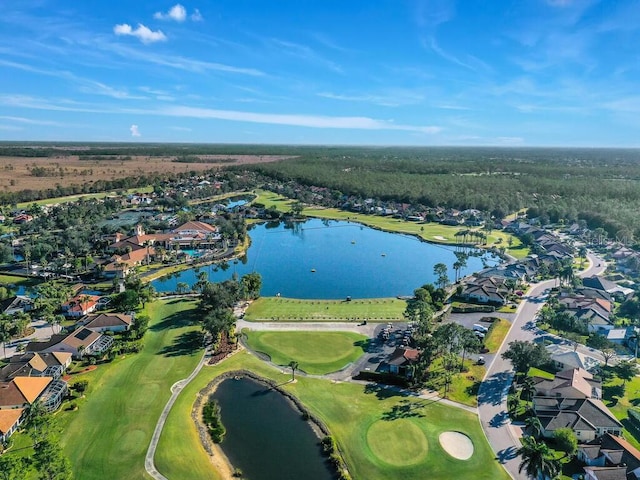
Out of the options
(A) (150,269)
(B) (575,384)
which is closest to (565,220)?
(B) (575,384)

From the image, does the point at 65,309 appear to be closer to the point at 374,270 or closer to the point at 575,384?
the point at 374,270

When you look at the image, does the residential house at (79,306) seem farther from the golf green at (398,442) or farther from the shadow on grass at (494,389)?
the shadow on grass at (494,389)

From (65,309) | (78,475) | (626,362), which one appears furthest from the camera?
(65,309)

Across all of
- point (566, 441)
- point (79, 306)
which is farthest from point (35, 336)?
point (566, 441)

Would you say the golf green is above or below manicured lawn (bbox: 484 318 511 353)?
above

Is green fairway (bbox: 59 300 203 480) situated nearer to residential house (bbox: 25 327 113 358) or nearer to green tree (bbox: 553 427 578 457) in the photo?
residential house (bbox: 25 327 113 358)

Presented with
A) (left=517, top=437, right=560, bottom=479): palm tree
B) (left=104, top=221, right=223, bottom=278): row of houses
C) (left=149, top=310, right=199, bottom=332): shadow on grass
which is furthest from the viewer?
(left=104, top=221, right=223, bottom=278): row of houses

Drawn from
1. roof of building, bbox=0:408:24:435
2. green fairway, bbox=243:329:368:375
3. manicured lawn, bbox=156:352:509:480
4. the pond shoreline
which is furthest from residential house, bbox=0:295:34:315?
the pond shoreline
